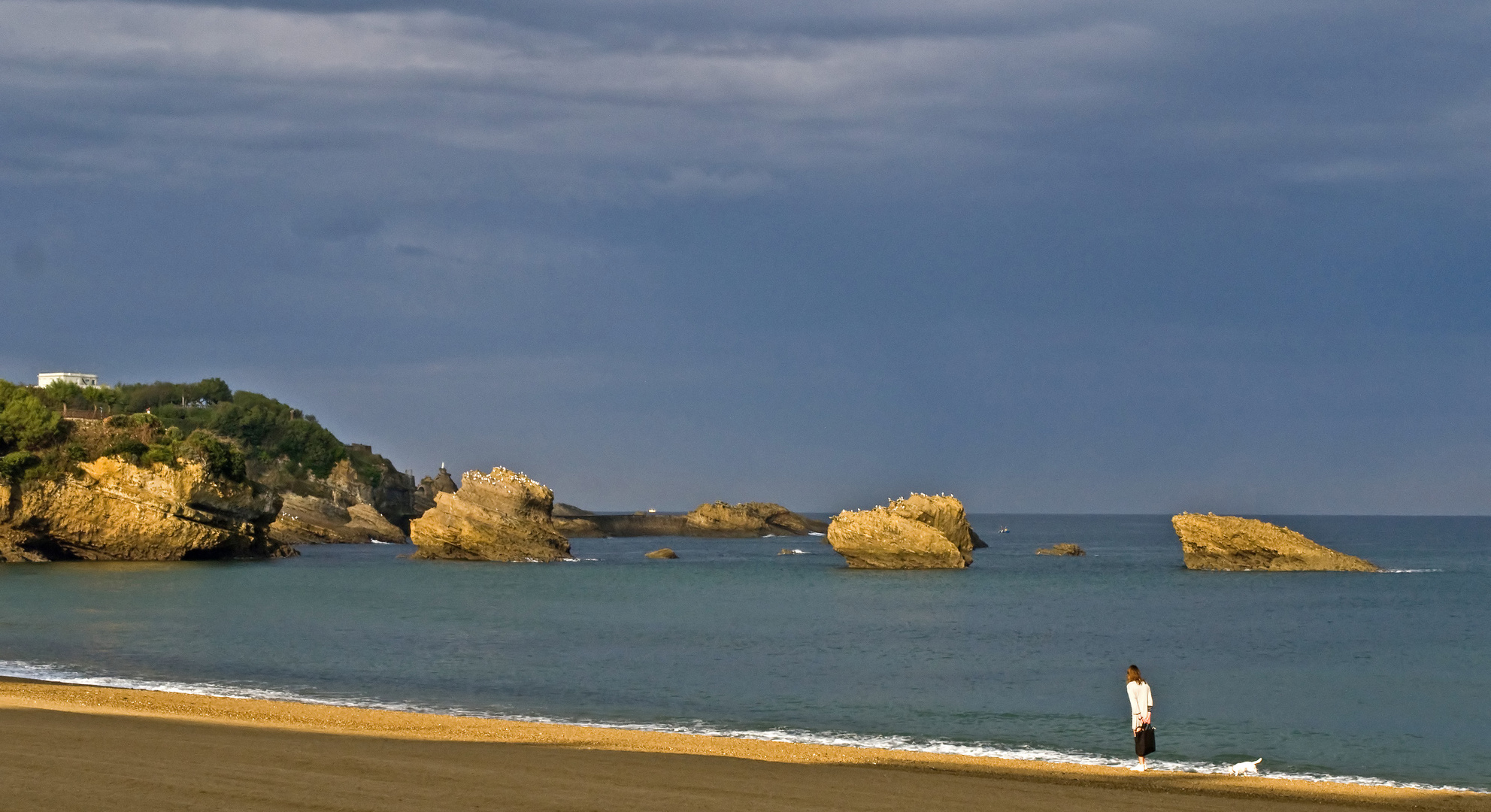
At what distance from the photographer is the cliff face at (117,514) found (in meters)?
78.2

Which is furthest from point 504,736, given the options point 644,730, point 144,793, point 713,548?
point 713,548

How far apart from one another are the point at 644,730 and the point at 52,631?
26.1m

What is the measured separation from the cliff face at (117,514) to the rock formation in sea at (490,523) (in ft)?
46.2

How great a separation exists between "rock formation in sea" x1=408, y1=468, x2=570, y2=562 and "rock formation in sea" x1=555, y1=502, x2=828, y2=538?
81.1 metres

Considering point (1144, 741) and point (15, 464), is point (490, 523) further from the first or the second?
point (1144, 741)

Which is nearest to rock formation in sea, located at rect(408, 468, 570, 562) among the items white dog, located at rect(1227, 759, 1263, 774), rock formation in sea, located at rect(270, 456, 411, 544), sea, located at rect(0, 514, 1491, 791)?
sea, located at rect(0, 514, 1491, 791)

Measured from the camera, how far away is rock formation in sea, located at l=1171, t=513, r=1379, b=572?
74.7m

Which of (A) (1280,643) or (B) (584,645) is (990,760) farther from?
(A) (1280,643)

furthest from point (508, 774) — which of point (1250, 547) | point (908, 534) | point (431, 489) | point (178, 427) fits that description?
point (431, 489)

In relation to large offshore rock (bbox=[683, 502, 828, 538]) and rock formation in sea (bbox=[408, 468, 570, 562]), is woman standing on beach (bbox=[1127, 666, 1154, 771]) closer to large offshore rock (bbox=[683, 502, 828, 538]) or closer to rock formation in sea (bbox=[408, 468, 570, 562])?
rock formation in sea (bbox=[408, 468, 570, 562])

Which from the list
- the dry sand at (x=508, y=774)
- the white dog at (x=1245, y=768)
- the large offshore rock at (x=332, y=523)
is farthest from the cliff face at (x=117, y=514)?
the white dog at (x=1245, y=768)

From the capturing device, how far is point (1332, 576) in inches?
3002

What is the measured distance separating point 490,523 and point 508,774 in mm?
69529

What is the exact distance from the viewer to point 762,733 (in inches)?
952
